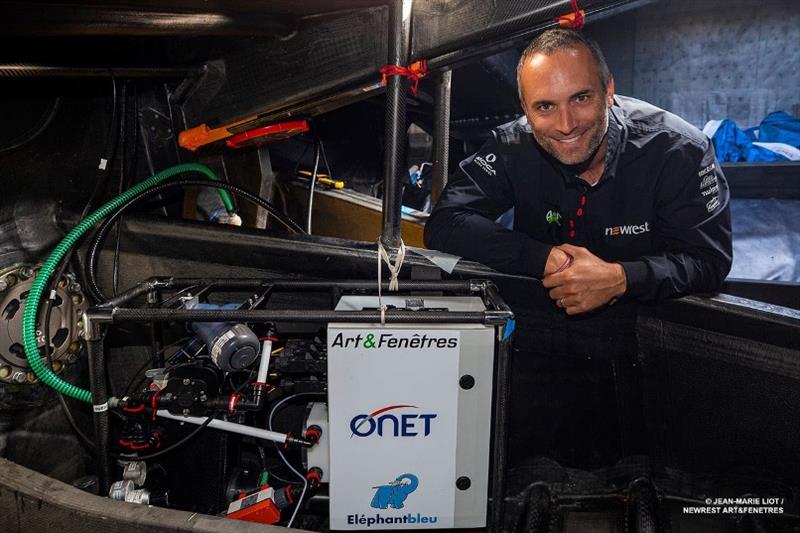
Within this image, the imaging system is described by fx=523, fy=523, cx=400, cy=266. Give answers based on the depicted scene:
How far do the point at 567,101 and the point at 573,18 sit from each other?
1.26 feet

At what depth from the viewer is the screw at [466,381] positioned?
45.7 inches

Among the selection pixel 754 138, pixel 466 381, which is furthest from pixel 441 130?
pixel 754 138

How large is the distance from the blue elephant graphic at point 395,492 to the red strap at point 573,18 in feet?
3.72

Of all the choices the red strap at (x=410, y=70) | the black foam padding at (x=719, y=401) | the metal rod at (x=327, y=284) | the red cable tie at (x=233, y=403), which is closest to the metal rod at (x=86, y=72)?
the metal rod at (x=327, y=284)

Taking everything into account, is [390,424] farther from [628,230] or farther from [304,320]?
[628,230]

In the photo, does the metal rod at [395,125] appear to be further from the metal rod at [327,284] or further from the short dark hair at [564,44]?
the short dark hair at [564,44]

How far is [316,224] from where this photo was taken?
122 inches

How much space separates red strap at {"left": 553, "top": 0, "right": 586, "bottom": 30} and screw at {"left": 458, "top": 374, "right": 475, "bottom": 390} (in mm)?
865

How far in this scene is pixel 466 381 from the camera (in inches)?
45.8

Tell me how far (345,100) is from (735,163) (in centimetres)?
273

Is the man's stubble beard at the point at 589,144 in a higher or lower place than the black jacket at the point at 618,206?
higher

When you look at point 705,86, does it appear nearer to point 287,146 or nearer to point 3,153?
point 287,146

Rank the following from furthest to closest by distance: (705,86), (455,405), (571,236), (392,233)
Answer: (705,86) → (571,236) → (392,233) → (455,405)

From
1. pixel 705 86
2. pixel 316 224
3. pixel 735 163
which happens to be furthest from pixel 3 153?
pixel 705 86
